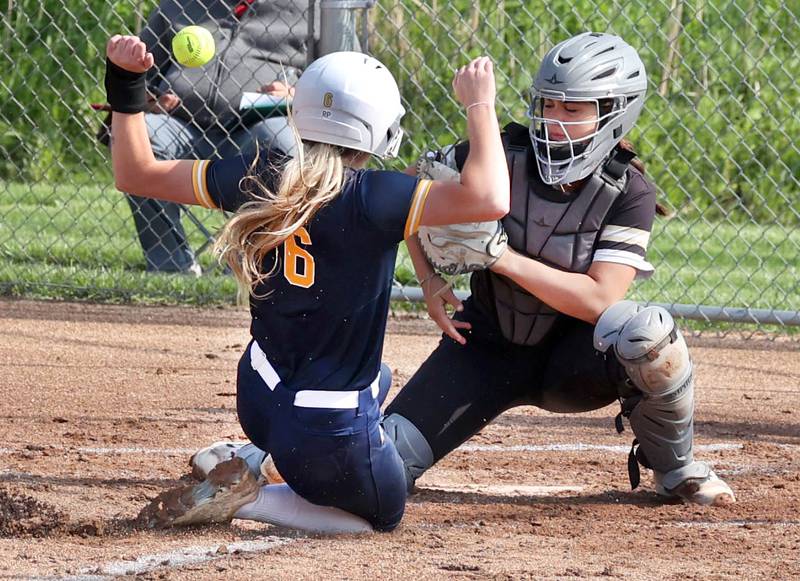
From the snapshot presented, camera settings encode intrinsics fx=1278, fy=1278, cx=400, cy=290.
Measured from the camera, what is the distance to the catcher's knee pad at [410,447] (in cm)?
373

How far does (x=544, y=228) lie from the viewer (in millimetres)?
3734

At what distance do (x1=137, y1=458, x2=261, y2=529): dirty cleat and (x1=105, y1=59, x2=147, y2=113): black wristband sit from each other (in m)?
0.95

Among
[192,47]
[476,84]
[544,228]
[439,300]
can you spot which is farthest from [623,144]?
[192,47]

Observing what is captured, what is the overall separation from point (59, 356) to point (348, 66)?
8.88 feet

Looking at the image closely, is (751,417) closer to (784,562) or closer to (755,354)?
(755,354)

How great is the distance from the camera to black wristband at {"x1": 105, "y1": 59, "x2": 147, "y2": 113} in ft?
10.5

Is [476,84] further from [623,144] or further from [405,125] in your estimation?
[405,125]

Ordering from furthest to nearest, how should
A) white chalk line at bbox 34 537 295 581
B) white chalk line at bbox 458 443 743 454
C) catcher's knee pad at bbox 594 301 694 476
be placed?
white chalk line at bbox 458 443 743 454, catcher's knee pad at bbox 594 301 694 476, white chalk line at bbox 34 537 295 581

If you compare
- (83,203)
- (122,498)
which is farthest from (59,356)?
(83,203)

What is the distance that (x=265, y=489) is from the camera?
3371 millimetres

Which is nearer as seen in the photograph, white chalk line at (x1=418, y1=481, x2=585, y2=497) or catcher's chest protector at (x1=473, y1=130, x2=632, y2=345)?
catcher's chest protector at (x1=473, y1=130, x2=632, y2=345)

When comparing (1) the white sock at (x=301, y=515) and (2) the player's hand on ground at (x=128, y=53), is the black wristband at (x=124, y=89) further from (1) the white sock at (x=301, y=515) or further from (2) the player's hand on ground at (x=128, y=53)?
(1) the white sock at (x=301, y=515)

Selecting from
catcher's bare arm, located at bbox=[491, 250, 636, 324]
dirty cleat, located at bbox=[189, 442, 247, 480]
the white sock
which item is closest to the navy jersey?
the white sock

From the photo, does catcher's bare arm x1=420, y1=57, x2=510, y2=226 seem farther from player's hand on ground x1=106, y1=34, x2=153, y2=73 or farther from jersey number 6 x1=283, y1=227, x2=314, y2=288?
player's hand on ground x1=106, y1=34, x2=153, y2=73
